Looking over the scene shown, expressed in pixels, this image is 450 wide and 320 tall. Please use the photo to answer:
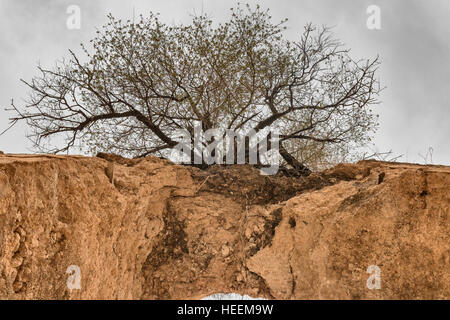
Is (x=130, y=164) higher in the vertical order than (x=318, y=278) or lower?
higher

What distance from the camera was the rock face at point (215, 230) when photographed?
3078 millimetres

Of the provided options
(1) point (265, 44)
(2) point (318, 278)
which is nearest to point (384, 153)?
(1) point (265, 44)

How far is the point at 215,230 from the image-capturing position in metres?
4.98

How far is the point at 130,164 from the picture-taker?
474 centimetres

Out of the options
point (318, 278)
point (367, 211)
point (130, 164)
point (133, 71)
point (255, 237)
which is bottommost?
point (318, 278)

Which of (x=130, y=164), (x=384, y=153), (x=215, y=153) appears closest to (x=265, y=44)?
(x=215, y=153)

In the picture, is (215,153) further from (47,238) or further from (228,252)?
(47,238)

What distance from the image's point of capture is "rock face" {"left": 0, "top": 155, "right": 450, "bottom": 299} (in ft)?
10.1
